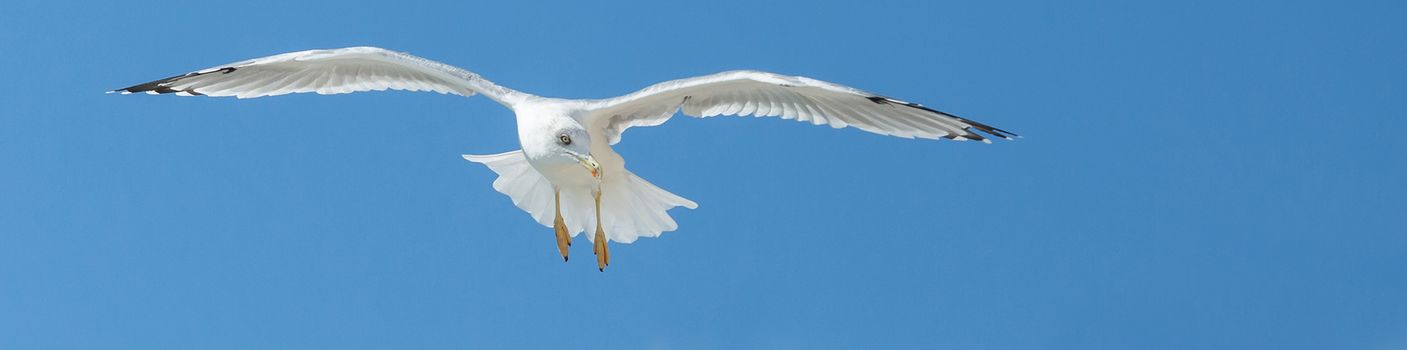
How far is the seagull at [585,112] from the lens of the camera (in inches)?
272

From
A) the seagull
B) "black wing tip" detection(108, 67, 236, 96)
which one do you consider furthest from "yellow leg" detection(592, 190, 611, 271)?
"black wing tip" detection(108, 67, 236, 96)

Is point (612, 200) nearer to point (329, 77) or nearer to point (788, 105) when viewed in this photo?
point (788, 105)

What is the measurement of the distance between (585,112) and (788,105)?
803 mm

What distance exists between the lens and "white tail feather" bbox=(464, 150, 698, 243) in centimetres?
779

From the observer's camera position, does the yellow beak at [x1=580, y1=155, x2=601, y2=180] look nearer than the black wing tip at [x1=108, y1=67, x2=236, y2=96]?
Yes

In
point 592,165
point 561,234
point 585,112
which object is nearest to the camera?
point 592,165

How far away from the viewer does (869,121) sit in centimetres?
706

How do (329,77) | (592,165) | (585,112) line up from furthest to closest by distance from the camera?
1. (329,77)
2. (585,112)
3. (592,165)

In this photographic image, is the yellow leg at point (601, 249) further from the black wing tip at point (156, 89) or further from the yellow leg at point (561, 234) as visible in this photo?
the black wing tip at point (156, 89)

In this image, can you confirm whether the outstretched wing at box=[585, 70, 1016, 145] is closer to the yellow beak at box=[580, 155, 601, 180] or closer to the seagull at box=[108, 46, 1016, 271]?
the seagull at box=[108, 46, 1016, 271]

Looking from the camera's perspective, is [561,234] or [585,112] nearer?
[585,112]

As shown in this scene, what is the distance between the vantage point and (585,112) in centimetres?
708

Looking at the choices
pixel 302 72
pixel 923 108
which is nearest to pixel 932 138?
pixel 923 108

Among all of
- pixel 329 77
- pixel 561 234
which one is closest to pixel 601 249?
pixel 561 234
